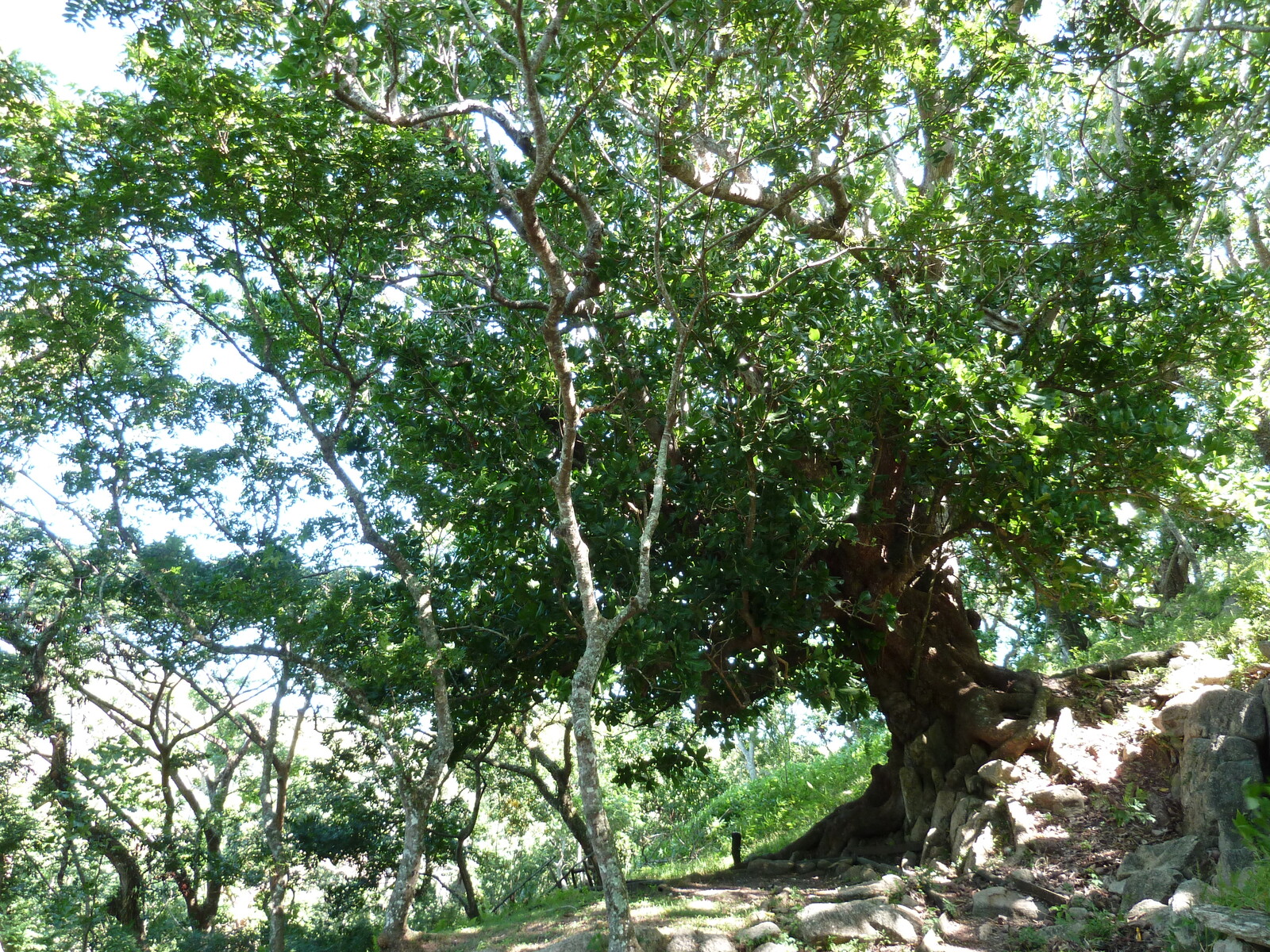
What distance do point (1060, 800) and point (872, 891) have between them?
8.02 feet

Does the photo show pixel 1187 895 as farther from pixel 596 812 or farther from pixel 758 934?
pixel 596 812

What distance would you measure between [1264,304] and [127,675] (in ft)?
54.5

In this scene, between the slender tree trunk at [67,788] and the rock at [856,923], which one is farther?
the slender tree trunk at [67,788]

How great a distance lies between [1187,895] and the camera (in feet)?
18.5

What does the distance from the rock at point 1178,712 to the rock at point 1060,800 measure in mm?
1053

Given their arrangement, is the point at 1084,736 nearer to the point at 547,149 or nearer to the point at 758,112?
the point at 758,112

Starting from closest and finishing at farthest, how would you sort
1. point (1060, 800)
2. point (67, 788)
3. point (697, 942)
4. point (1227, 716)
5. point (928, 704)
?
point (697, 942), point (1227, 716), point (1060, 800), point (928, 704), point (67, 788)

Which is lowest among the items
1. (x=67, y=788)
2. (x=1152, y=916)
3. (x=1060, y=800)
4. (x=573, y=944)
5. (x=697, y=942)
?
(x=1152, y=916)

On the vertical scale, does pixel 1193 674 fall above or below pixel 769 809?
Result: above

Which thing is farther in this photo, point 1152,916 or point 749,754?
point 749,754

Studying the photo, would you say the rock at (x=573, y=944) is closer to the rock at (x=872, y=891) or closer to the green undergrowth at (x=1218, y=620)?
the rock at (x=872, y=891)

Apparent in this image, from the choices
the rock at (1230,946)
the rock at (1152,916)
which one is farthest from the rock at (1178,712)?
the rock at (1230,946)

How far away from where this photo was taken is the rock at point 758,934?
253 inches

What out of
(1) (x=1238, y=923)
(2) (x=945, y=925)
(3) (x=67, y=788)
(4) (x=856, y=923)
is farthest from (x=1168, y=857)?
(3) (x=67, y=788)
